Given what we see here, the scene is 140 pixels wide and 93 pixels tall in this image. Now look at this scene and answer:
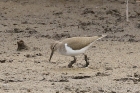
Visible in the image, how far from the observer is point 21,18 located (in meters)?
17.3

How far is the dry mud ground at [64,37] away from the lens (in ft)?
30.3

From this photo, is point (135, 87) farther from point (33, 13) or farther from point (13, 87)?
point (33, 13)

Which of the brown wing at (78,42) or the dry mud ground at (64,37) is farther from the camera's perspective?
the brown wing at (78,42)

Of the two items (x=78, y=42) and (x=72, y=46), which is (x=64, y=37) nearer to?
(x=78, y=42)

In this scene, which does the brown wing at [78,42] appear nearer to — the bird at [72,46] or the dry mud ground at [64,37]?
the bird at [72,46]

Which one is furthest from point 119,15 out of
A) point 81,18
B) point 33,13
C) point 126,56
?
point 126,56

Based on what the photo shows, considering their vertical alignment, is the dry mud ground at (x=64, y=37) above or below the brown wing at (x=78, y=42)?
below

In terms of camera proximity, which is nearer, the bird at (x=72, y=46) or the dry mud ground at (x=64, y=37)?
the dry mud ground at (x=64, y=37)

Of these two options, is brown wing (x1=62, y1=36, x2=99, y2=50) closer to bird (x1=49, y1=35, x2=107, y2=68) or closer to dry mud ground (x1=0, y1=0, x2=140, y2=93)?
bird (x1=49, y1=35, x2=107, y2=68)

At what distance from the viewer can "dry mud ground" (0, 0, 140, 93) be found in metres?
9.25

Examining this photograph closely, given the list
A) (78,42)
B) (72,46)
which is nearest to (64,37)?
(78,42)

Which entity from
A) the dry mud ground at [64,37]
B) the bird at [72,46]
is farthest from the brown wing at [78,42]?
the dry mud ground at [64,37]

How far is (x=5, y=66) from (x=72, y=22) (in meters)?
6.41

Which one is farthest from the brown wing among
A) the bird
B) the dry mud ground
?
the dry mud ground
